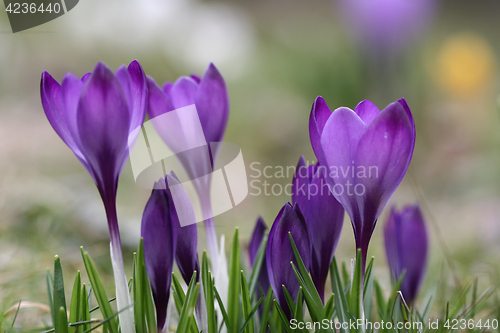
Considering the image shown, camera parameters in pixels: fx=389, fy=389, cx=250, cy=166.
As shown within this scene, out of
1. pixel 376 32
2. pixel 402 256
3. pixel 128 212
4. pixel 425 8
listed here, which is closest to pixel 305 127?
pixel 376 32

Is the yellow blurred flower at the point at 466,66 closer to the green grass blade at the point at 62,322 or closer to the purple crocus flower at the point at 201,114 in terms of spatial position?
the purple crocus flower at the point at 201,114

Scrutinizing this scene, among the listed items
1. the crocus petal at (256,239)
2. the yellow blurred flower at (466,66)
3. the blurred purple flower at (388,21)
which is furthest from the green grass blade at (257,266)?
the yellow blurred flower at (466,66)


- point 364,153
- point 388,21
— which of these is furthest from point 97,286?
point 388,21

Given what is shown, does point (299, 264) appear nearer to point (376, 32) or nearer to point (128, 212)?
point (128, 212)

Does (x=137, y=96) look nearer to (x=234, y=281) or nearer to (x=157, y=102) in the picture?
(x=157, y=102)

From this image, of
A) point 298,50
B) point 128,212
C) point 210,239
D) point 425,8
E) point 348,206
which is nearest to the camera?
point 348,206
